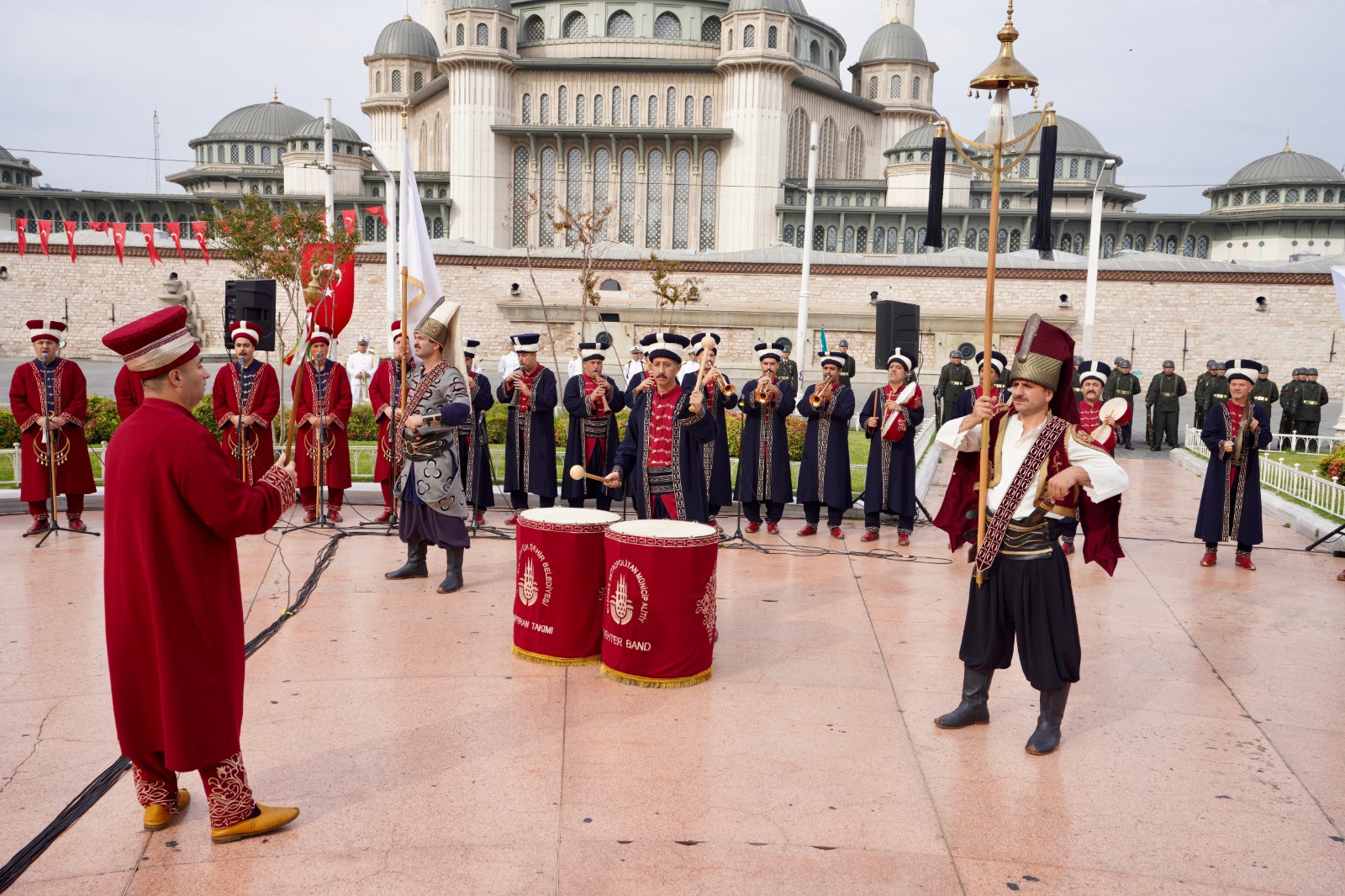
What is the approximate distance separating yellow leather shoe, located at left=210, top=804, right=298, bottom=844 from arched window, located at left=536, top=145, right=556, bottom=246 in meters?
46.6

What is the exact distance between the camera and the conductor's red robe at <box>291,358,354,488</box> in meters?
9.51

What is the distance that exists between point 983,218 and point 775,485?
4193 cm

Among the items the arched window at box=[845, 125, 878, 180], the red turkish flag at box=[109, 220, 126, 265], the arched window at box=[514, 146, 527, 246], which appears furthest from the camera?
the arched window at box=[845, 125, 878, 180]

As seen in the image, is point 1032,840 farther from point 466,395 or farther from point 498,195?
A: point 498,195

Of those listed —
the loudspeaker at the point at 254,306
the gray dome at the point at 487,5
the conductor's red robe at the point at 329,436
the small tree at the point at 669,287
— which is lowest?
the conductor's red robe at the point at 329,436

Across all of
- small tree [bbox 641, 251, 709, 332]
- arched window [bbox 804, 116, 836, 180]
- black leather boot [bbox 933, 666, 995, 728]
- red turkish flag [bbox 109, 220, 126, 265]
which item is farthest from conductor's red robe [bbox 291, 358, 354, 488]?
arched window [bbox 804, 116, 836, 180]

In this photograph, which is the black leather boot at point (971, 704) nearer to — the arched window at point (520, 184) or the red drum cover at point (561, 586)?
the red drum cover at point (561, 586)

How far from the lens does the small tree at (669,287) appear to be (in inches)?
1103

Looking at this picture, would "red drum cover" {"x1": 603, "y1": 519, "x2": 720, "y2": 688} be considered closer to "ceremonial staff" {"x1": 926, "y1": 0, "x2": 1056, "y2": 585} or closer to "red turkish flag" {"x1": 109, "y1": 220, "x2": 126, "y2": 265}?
"ceremonial staff" {"x1": 926, "y1": 0, "x2": 1056, "y2": 585}

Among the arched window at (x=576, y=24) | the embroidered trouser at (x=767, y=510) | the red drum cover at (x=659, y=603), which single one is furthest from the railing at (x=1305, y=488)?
the arched window at (x=576, y=24)

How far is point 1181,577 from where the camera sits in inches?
319

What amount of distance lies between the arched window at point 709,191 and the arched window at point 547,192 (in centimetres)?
740

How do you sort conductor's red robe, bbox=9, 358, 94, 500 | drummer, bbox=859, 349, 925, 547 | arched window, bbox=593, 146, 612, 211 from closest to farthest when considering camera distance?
conductor's red robe, bbox=9, 358, 94, 500, drummer, bbox=859, 349, 925, 547, arched window, bbox=593, 146, 612, 211

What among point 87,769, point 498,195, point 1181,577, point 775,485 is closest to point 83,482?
point 87,769
